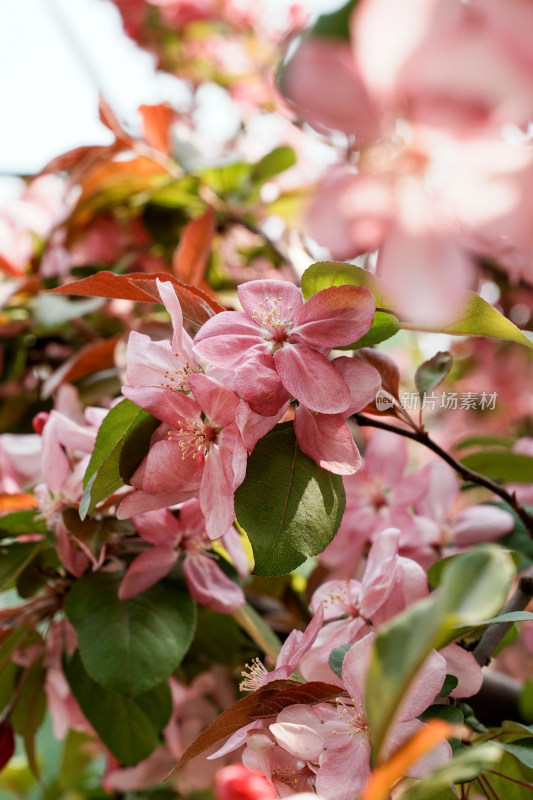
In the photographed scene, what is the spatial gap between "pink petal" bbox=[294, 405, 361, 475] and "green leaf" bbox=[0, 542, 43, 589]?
27cm

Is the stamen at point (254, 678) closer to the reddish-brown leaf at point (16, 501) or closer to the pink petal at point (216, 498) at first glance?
the pink petal at point (216, 498)

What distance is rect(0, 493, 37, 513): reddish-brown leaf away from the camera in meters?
0.58

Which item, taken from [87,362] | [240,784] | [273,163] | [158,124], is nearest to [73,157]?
[158,124]

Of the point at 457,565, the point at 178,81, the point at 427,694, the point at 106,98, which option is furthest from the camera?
the point at 178,81

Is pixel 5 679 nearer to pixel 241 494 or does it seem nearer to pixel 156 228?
pixel 241 494

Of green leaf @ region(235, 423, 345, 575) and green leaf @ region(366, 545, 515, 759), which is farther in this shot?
green leaf @ region(235, 423, 345, 575)

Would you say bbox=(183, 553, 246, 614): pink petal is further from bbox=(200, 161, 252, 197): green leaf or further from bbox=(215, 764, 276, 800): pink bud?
bbox=(200, 161, 252, 197): green leaf

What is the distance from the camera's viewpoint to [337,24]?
0.25 meters

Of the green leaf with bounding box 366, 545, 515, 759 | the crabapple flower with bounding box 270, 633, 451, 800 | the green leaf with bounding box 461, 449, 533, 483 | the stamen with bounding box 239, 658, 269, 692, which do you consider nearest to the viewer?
Result: the green leaf with bounding box 366, 545, 515, 759

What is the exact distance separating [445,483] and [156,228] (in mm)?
597

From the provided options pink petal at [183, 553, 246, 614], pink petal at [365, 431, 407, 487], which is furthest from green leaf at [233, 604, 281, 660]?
pink petal at [365, 431, 407, 487]

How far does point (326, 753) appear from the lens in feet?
1.17

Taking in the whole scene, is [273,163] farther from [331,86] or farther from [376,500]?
[331,86]

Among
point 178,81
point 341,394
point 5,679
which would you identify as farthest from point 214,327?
point 178,81
